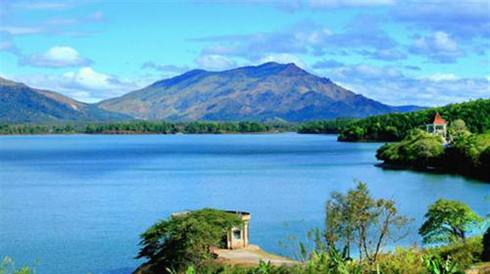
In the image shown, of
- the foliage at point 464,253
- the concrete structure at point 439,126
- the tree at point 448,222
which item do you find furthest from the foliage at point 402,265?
the concrete structure at point 439,126

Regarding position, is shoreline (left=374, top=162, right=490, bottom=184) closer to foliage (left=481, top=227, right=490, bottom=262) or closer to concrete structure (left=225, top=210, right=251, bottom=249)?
concrete structure (left=225, top=210, right=251, bottom=249)

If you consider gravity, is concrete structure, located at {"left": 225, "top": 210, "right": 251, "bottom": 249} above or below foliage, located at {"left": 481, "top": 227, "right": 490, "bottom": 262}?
below

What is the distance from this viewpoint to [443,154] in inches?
3066

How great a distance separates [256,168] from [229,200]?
28.8 m

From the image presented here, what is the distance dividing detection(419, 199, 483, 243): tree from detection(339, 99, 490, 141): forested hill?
8474cm

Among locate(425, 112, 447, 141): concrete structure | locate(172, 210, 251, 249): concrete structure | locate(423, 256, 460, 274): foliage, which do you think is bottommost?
locate(172, 210, 251, 249): concrete structure

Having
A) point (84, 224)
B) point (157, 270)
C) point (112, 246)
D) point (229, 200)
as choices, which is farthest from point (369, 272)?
point (229, 200)

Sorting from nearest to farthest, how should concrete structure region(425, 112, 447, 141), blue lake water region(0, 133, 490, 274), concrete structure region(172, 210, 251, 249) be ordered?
concrete structure region(172, 210, 251, 249) < blue lake water region(0, 133, 490, 274) < concrete structure region(425, 112, 447, 141)

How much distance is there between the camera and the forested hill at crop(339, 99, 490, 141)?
116m

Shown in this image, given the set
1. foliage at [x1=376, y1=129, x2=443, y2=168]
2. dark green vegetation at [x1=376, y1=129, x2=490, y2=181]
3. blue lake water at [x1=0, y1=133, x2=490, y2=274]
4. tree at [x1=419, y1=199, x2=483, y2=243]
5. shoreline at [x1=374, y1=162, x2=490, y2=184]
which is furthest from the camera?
foliage at [x1=376, y1=129, x2=443, y2=168]

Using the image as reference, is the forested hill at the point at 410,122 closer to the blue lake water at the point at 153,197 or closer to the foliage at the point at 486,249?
the blue lake water at the point at 153,197

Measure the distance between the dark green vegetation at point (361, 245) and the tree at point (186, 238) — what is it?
0.13ft

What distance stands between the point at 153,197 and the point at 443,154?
3389 cm

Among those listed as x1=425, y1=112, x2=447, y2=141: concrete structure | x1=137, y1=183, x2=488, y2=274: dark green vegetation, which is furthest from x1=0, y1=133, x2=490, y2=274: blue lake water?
x1=425, y1=112, x2=447, y2=141: concrete structure
